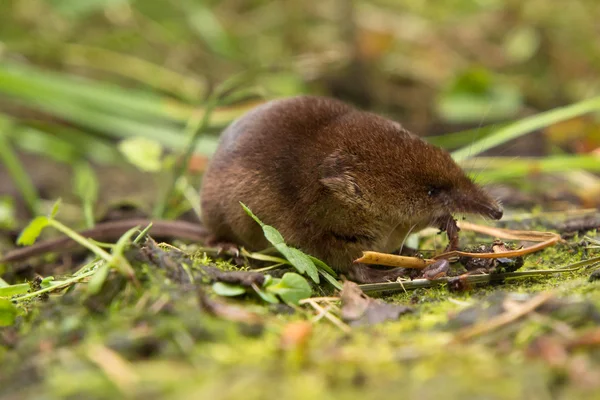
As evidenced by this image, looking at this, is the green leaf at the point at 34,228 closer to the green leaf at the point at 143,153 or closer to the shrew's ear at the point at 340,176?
the shrew's ear at the point at 340,176

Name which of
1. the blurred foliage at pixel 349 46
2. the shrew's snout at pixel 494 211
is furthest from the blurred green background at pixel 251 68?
the shrew's snout at pixel 494 211

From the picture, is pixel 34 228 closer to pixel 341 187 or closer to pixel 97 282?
pixel 97 282

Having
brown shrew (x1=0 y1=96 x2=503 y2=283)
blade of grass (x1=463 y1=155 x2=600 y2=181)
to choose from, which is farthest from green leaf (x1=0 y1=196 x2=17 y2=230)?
blade of grass (x1=463 y1=155 x2=600 y2=181)

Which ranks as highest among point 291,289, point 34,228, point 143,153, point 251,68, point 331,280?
point 251,68

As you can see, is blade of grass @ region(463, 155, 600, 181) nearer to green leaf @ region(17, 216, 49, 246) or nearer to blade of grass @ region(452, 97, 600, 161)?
blade of grass @ region(452, 97, 600, 161)

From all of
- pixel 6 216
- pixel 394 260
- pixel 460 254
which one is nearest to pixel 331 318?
pixel 394 260

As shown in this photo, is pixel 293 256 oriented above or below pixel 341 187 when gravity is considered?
below

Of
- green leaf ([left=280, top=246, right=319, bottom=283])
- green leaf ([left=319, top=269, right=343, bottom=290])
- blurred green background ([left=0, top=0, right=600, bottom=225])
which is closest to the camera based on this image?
green leaf ([left=280, top=246, right=319, bottom=283])
